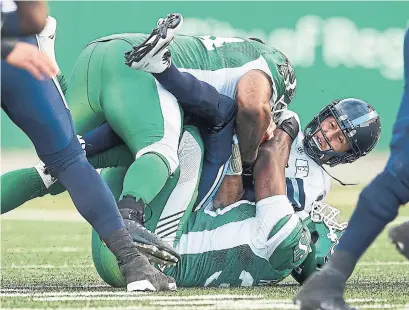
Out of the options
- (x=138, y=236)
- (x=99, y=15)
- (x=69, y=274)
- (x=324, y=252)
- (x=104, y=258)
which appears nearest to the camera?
(x=138, y=236)

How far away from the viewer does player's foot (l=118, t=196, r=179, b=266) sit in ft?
12.3

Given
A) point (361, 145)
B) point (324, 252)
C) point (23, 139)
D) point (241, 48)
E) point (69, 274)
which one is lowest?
point (23, 139)

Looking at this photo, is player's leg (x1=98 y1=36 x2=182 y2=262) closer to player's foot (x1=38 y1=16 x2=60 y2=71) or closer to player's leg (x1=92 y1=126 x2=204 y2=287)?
player's leg (x1=92 y1=126 x2=204 y2=287)

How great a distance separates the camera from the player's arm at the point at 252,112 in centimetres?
432

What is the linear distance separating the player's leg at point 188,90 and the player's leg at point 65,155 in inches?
28.8

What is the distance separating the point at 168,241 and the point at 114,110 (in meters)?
0.59

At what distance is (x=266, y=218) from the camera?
166 inches


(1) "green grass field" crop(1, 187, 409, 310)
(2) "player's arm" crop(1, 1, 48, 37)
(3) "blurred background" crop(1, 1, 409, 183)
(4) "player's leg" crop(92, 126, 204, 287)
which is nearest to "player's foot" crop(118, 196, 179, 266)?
(1) "green grass field" crop(1, 187, 409, 310)

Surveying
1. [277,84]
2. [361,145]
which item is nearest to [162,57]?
[277,84]

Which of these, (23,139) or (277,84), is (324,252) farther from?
(23,139)

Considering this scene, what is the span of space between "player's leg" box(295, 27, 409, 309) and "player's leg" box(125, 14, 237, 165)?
1463mm

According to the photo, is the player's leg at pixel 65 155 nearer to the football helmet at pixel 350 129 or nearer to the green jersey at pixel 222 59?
the green jersey at pixel 222 59

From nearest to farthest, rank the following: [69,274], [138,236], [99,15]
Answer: [138,236], [69,274], [99,15]

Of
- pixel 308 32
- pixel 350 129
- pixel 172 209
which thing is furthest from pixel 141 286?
pixel 308 32
